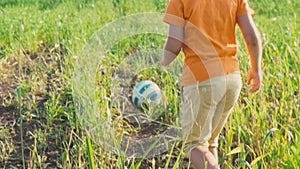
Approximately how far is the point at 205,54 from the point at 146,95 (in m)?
0.70

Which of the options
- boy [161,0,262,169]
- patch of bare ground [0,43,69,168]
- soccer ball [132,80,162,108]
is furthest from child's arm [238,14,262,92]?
patch of bare ground [0,43,69,168]

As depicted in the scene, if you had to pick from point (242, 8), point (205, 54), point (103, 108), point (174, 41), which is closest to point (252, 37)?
point (242, 8)

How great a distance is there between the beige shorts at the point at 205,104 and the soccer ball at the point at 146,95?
21.8 inches

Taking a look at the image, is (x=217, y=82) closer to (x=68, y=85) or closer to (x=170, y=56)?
(x=170, y=56)

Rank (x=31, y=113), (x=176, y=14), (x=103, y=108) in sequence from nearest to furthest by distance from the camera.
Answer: (x=176, y=14), (x=103, y=108), (x=31, y=113)

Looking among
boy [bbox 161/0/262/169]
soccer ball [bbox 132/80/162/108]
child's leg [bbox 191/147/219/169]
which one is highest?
boy [bbox 161/0/262/169]

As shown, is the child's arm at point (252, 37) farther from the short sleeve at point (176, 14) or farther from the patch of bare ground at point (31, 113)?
the patch of bare ground at point (31, 113)

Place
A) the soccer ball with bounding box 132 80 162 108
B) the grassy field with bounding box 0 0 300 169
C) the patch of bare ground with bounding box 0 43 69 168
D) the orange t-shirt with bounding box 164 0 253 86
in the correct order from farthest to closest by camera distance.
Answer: the soccer ball with bounding box 132 80 162 108 → the patch of bare ground with bounding box 0 43 69 168 → the grassy field with bounding box 0 0 300 169 → the orange t-shirt with bounding box 164 0 253 86

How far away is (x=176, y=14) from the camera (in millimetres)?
2633

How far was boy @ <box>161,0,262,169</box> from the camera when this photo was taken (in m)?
2.64

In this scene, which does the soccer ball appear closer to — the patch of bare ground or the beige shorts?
the patch of bare ground

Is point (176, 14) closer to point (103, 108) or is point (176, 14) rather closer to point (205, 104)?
point (205, 104)

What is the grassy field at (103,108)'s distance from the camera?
9.33 feet

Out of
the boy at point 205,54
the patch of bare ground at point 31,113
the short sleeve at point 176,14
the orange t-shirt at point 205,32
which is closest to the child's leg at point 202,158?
the boy at point 205,54
